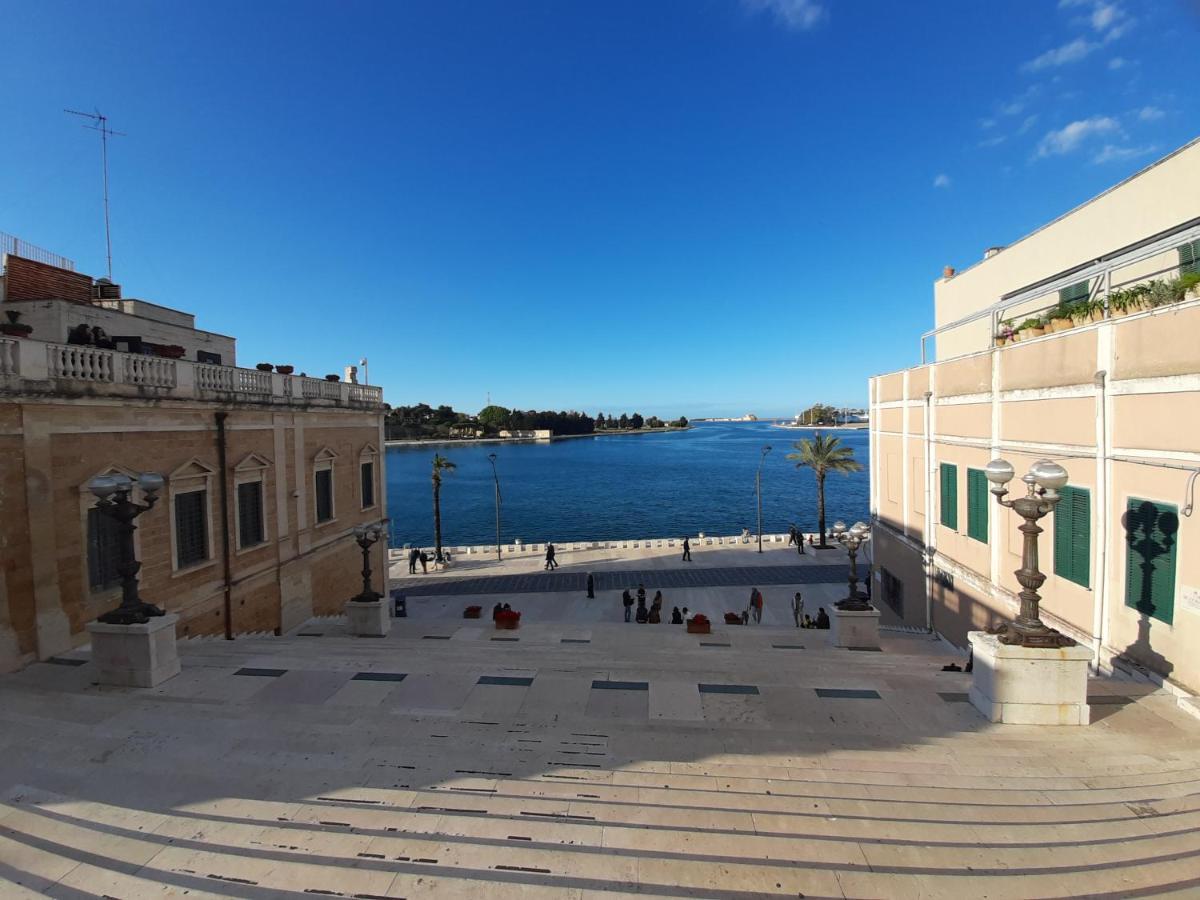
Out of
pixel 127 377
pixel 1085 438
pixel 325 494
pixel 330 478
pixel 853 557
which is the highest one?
pixel 127 377

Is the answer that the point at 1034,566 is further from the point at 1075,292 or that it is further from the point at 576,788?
the point at 1075,292

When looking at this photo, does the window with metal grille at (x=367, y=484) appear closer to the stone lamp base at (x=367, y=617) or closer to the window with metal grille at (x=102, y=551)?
the stone lamp base at (x=367, y=617)

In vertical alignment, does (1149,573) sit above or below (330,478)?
below

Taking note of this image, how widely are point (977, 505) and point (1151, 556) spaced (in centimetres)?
538

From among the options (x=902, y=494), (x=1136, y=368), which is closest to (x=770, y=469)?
(x=902, y=494)

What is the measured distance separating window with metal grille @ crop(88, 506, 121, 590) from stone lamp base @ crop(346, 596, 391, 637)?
435 cm

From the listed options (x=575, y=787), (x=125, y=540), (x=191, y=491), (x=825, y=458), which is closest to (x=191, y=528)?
(x=191, y=491)

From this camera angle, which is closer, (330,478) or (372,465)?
(330,478)

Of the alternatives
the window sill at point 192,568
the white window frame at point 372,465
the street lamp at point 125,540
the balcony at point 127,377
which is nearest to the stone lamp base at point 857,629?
the street lamp at point 125,540

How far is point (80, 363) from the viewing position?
1003cm

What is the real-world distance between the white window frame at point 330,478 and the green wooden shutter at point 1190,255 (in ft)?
67.6

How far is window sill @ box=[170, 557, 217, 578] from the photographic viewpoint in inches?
477

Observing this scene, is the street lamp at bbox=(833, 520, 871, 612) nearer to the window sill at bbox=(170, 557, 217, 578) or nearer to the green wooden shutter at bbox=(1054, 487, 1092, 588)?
the green wooden shutter at bbox=(1054, 487, 1092, 588)

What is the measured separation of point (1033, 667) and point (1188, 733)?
5.65 ft
